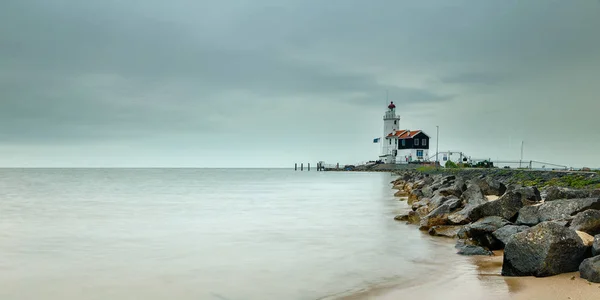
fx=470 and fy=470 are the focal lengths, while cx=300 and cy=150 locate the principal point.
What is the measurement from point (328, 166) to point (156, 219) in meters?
107

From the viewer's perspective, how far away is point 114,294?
7117 mm

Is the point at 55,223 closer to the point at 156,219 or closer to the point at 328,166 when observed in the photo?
the point at 156,219

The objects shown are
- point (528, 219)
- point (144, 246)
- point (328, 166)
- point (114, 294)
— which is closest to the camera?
point (114, 294)

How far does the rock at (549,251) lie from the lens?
660 centimetres

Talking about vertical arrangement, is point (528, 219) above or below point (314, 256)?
above

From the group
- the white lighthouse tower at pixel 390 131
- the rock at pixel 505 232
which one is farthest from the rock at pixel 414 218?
the white lighthouse tower at pixel 390 131

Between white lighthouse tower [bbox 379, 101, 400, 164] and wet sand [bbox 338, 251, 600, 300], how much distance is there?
82.2 metres

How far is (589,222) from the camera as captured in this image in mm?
7816

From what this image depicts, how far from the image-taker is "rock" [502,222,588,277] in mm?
6598

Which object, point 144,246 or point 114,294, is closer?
point 114,294

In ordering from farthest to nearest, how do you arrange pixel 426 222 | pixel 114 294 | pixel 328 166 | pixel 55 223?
pixel 328 166, pixel 55 223, pixel 426 222, pixel 114 294

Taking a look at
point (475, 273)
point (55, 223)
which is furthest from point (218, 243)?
point (55, 223)

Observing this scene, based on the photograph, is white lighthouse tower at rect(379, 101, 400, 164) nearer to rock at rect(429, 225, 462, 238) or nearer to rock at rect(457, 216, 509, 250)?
rock at rect(429, 225, 462, 238)

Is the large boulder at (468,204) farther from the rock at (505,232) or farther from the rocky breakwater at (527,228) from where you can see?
the rock at (505,232)
